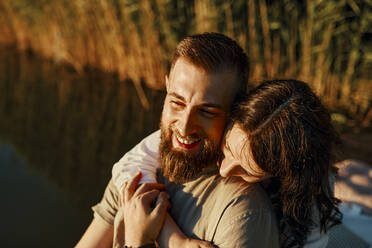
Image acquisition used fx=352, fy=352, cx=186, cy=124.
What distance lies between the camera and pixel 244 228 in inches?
48.3

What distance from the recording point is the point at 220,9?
4.29 m

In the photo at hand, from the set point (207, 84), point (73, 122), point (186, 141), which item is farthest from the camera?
point (73, 122)

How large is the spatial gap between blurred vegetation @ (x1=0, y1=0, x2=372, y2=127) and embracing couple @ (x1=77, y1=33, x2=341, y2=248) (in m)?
2.45

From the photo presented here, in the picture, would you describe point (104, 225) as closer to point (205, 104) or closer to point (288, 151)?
point (205, 104)

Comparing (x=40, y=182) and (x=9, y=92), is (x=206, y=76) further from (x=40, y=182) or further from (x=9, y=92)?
(x=9, y=92)

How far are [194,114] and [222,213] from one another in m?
0.41

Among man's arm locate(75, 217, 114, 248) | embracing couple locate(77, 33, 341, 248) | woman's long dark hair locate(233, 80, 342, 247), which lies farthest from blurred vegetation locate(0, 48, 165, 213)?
woman's long dark hair locate(233, 80, 342, 247)

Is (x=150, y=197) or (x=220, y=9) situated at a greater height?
(x=220, y=9)

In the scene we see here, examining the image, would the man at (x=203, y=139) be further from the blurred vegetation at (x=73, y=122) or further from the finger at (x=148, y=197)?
the blurred vegetation at (x=73, y=122)

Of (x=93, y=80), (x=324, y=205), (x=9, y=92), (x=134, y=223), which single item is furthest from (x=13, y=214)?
(x=93, y=80)

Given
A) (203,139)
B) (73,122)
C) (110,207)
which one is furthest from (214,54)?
(73,122)

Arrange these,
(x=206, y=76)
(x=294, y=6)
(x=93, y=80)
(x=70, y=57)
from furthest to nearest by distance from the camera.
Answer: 1. (x=70, y=57)
2. (x=93, y=80)
3. (x=294, y=6)
4. (x=206, y=76)

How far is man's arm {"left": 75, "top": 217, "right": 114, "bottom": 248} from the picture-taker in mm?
1746

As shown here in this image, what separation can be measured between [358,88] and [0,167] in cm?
448
